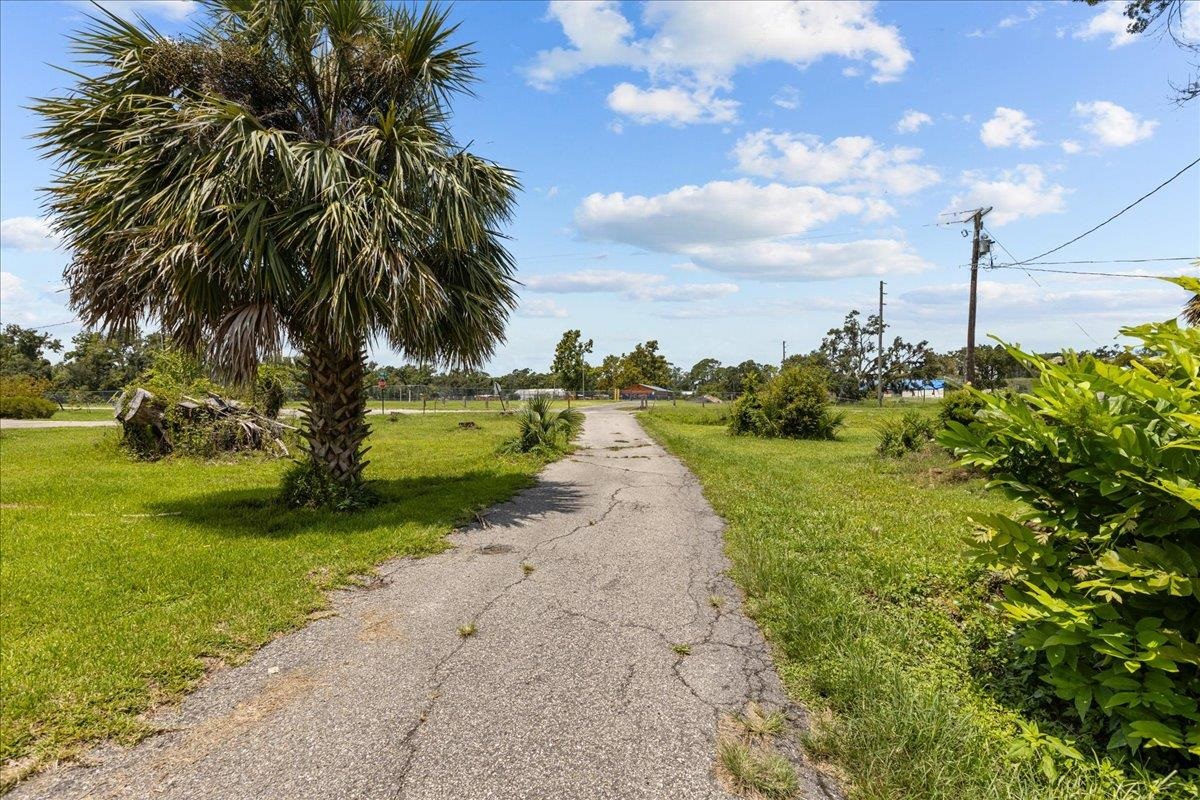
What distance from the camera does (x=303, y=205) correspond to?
6527mm

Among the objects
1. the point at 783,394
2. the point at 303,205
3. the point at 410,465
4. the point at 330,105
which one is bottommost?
the point at 410,465

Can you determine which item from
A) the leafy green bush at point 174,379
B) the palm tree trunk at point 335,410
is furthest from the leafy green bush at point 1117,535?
the leafy green bush at point 174,379

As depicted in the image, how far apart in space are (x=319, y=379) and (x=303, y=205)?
2209 mm

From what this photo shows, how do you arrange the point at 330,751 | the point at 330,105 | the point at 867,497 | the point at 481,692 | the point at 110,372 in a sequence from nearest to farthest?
the point at 330,751 → the point at 481,692 → the point at 330,105 → the point at 867,497 → the point at 110,372

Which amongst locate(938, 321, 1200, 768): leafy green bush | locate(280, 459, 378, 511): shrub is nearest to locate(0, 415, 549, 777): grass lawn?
locate(280, 459, 378, 511): shrub

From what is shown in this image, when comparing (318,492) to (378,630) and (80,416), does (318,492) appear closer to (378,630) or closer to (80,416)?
(378,630)

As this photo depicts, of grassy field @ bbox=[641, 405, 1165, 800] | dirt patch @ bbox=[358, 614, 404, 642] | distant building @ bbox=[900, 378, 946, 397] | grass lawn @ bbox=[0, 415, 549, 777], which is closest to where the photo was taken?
grassy field @ bbox=[641, 405, 1165, 800]

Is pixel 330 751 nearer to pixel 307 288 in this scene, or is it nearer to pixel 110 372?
pixel 307 288

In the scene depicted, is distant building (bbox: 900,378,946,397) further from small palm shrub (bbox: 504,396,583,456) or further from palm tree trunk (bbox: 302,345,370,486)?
palm tree trunk (bbox: 302,345,370,486)

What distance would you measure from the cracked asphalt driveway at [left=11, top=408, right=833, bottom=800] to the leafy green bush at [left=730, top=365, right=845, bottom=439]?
51.7 feet

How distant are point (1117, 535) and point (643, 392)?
291 ft

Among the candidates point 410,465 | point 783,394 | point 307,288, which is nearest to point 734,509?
point 307,288

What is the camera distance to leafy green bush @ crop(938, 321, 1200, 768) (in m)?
2.26

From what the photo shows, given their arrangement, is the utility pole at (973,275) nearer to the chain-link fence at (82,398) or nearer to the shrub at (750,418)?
the shrub at (750,418)
